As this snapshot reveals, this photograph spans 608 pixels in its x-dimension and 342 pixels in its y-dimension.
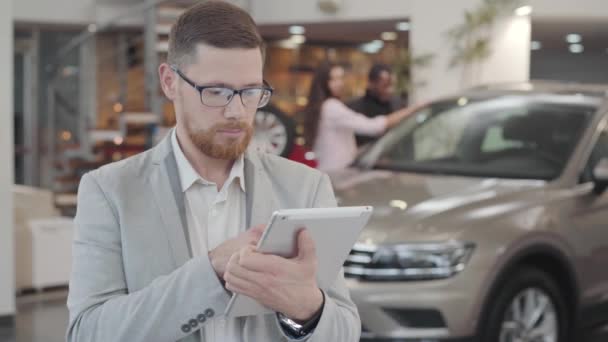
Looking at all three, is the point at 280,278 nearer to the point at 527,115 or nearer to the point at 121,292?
the point at 121,292

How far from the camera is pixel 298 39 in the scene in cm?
1806

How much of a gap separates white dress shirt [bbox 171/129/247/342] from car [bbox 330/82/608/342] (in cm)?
272

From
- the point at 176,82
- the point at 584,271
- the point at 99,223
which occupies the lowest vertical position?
the point at 584,271

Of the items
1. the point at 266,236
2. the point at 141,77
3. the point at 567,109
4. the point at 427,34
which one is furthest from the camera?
the point at 141,77

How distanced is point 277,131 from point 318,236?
694 centimetres

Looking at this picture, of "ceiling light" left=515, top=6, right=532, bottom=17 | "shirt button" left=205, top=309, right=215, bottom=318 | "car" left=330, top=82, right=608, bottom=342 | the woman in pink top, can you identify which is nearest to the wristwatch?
"shirt button" left=205, top=309, right=215, bottom=318

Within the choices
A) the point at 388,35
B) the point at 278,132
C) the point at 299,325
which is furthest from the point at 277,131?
the point at 388,35

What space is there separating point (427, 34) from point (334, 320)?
449 inches

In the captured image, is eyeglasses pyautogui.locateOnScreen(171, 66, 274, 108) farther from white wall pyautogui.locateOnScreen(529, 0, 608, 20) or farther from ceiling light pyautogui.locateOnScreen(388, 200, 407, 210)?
white wall pyautogui.locateOnScreen(529, 0, 608, 20)

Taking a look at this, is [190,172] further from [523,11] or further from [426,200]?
[523,11]

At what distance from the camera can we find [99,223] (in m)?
1.83

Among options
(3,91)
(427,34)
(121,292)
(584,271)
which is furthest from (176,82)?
(427,34)

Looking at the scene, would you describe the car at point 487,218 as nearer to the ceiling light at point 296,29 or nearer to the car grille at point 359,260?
the car grille at point 359,260

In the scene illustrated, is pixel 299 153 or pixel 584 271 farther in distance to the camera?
pixel 299 153
